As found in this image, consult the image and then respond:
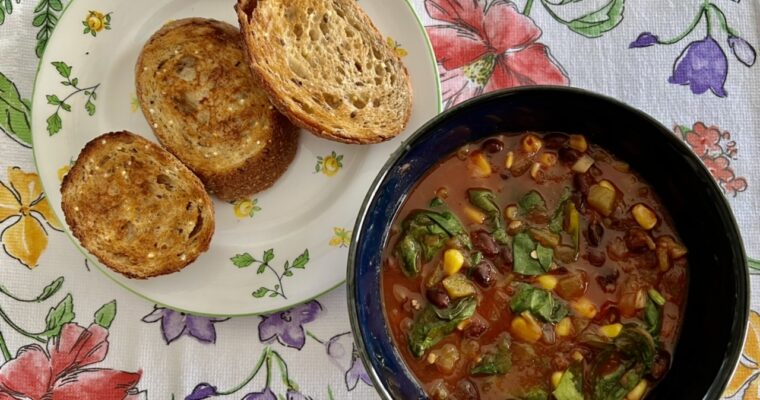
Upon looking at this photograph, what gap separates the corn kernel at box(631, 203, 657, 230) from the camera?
6.55ft

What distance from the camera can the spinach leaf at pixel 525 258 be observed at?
1.97 meters

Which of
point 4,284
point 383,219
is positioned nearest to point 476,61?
point 383,219

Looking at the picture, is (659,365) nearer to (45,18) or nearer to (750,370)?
(750,370)

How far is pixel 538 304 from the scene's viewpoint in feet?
6.42

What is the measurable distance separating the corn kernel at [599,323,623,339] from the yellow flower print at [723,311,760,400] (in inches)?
25.0

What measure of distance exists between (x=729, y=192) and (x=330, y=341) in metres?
1.41

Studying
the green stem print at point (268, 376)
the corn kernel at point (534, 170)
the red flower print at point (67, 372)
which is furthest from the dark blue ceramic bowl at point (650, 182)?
the red flower print at point (67, 372)

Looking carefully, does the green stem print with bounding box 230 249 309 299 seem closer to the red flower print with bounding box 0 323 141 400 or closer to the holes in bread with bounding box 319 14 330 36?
the red flower print with bounding box 0 323 141 400

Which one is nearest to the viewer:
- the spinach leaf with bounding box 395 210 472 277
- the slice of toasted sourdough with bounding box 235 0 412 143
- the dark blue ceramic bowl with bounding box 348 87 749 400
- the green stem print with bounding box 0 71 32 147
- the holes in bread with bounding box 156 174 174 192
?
the dark blue ceramic bowl with bounding box 348 87 749 400

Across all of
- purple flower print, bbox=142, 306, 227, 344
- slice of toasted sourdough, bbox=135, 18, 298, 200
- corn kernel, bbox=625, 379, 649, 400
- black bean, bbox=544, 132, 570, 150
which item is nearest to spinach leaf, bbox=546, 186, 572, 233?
black bean, bbox=544, 132, 570, 150

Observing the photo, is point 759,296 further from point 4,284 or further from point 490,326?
point 4,284

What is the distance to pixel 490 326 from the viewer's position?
1.98 meters

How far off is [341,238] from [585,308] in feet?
2.67

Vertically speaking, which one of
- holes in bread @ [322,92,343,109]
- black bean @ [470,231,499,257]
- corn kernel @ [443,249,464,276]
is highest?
holes in bread @ [322,92,343,109]
